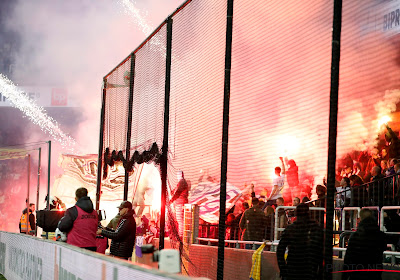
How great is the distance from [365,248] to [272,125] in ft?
6.62

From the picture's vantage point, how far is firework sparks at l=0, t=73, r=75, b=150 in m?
59.5

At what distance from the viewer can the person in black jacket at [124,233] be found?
33.0ft

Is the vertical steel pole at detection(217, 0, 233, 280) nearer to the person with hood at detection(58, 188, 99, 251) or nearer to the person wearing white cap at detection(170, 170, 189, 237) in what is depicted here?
the person with hood at detection(58, 188, 99, 251)

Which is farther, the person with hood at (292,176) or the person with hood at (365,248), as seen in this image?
the person with hood at (292,176)

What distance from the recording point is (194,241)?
12.8 m

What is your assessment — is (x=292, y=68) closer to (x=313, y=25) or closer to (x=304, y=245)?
(x=313, y=25)

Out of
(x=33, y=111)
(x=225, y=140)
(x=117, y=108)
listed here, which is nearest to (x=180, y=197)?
(x=225, y=140)

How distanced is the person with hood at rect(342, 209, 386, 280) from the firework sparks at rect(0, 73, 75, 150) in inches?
2064

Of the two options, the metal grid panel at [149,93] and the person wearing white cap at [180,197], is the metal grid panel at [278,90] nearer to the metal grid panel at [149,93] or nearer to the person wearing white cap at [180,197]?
the person wearing white cap at [180,197]

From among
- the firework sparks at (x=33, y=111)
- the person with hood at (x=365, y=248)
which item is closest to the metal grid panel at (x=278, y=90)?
the person with hood at (x=365, y=248)

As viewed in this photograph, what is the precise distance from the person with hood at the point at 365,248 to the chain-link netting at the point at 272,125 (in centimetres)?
35

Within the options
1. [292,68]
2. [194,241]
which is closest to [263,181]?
[292,68]

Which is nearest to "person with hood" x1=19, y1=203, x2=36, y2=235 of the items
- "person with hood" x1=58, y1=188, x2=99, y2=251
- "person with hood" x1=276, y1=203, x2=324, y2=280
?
"person with hood" x1=58, y1=188, x2=99, y2=251

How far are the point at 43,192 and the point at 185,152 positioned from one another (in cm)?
4802
